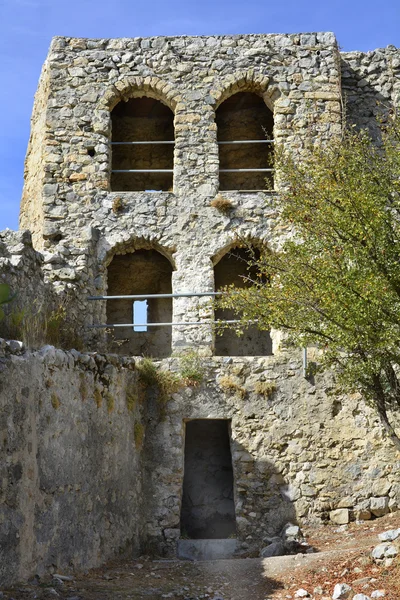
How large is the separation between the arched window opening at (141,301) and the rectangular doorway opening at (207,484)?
2635 millimetres

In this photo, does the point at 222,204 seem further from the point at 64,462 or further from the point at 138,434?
the point at 64,462

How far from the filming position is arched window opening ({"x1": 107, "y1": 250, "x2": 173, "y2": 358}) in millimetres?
17422

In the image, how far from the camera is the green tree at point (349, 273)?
29.7ft

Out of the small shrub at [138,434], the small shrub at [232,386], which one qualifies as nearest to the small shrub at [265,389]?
the small shrub at [232,386]

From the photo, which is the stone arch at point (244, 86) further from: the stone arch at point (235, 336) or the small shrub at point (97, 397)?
the small shrub at point (97, 397)

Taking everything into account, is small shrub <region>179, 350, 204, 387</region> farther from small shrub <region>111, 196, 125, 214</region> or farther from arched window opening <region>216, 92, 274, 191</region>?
arched window opening <region>216, 92, 274, 191</region>

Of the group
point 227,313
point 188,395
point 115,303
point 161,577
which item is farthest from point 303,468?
point 115,303

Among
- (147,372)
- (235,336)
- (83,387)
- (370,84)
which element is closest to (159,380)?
(147,372)

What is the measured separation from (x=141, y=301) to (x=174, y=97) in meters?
4.76

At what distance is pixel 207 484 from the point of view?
14.6 metres

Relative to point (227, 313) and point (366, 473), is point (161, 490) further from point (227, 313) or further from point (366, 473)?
point (227, 313)

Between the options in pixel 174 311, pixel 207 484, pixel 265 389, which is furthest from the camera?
pixel 207 484

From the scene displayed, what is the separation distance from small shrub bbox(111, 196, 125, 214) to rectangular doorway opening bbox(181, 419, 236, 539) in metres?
4.49

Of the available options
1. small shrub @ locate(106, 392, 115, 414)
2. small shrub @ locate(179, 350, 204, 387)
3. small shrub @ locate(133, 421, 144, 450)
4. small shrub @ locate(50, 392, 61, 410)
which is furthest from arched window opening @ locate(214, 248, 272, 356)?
small shrub @ locate(50, 392, 61, 410)
